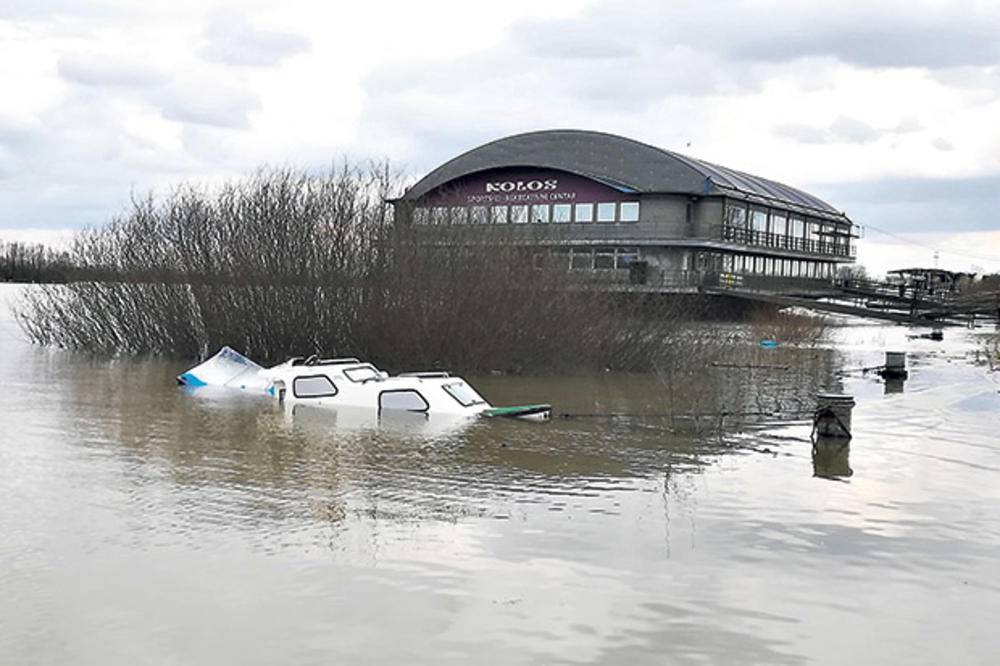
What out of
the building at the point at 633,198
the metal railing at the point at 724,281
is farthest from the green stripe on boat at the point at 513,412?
the building at the point at 633,198

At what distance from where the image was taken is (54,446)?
65.2 feet

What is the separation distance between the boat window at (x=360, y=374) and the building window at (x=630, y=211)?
48022 mm

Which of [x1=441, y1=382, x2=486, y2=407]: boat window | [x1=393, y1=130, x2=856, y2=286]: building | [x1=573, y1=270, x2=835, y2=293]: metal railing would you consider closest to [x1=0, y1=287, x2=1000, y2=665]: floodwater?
[x1=441, y1=382, x2=486, y2=407]: boat window

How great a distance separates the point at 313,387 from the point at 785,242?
63684 millimetres

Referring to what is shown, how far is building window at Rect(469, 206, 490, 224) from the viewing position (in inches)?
1473

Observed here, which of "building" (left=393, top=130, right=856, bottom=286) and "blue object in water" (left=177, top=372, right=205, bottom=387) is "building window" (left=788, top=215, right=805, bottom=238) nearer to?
"building" (left=393, top=130, right=856, bottom=286)

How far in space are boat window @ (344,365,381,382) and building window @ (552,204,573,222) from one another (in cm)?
A: 4903

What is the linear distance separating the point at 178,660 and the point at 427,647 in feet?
6.90

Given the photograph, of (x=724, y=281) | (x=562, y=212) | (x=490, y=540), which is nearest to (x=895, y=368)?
(x=490, y=540)

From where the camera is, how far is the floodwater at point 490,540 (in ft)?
32.8

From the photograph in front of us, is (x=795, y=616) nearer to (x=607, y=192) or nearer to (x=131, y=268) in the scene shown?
(x=131, y=268)

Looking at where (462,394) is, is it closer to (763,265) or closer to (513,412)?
(513,412)

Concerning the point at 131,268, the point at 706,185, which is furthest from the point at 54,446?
the point at 706,185

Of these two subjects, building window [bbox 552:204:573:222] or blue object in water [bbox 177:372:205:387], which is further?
building window [bbox 552:204:573:222]
